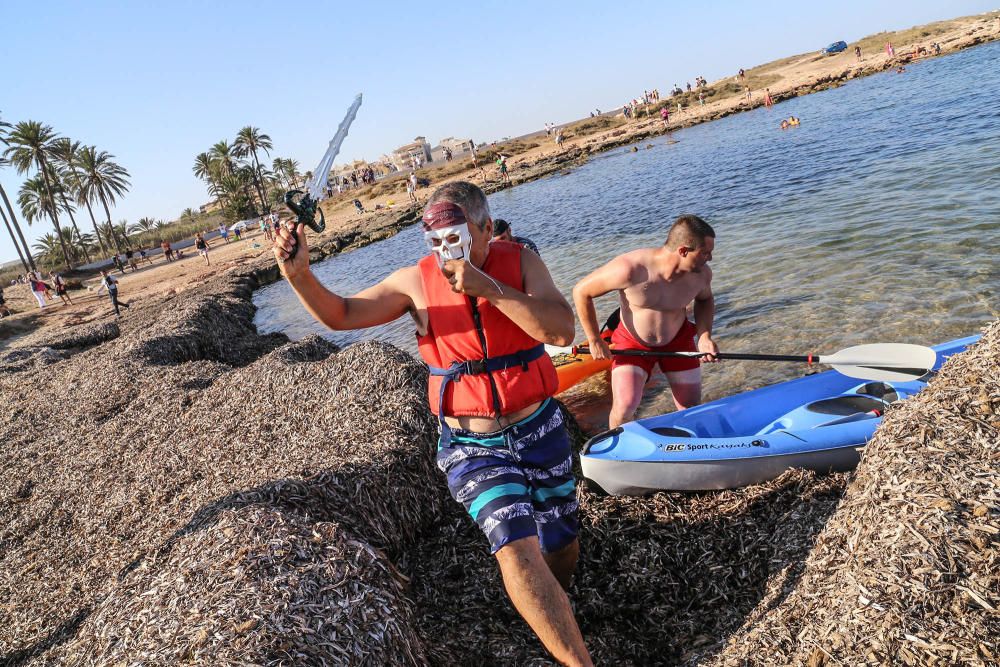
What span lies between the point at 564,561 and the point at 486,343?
158 cm

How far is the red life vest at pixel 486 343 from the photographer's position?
3.36 m

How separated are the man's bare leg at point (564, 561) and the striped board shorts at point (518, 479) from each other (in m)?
0.05

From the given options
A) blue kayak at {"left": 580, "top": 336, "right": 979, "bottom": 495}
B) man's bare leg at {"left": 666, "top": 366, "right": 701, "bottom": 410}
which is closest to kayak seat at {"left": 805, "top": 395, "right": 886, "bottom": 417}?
blue kayak at {"left": 580, "top": 336, "right": 979, "bottom": 495}

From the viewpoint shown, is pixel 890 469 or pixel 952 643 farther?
pixel 890 469

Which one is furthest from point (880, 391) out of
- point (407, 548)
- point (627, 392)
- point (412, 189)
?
point (412, 189)

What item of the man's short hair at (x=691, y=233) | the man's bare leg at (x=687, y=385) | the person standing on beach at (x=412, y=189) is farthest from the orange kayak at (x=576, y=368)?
the person standing on beach at (x=412, y=189)

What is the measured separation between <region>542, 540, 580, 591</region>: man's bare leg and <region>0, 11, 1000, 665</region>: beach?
1.15 ft

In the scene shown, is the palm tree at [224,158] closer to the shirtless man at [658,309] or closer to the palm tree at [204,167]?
the palm tree at [204,167]

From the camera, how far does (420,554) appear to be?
4965mm

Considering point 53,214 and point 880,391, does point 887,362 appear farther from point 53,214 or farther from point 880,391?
point 53,214

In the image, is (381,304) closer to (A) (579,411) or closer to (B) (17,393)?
(A) (579,411)

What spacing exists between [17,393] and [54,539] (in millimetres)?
9470

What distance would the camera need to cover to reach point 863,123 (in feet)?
93.9

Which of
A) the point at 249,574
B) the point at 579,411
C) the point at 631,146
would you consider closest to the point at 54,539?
the point at 249,574
